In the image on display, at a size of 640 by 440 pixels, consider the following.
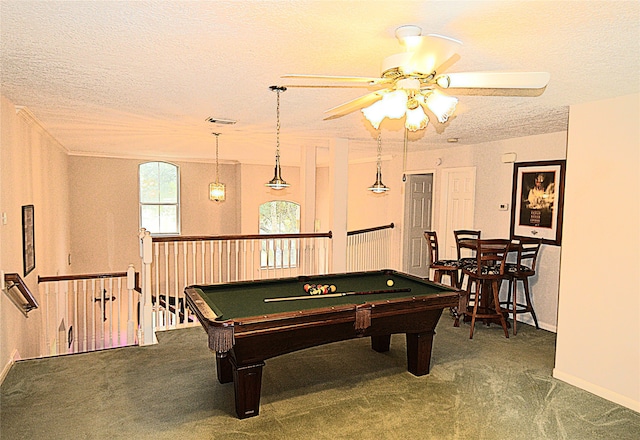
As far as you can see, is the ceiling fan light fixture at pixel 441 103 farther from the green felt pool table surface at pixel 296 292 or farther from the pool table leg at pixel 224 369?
the pool table leg at pixel 224 369

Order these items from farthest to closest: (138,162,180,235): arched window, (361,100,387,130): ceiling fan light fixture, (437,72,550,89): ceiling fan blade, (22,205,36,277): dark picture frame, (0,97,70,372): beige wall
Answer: (138,162,180,235): arched window < (22,205,36,277): dark picture frame < (0,97,70,372): beige wall < (361,100,387,130): ceiling fan light fixture < (437,72,550,89): ceiling fan blade

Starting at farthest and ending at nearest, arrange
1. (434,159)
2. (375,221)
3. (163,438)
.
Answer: (375,221), (434,159), (163,438)

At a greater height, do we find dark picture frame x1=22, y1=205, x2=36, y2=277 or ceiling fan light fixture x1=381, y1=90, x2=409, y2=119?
ceiling fan light fixture x1=381, y1=90, x2=409, y2=119

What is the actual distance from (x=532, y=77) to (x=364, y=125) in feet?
9.98

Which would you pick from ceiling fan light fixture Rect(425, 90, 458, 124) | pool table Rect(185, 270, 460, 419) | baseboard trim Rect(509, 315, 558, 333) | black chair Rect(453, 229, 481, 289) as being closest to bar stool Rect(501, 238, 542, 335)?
baseboard trim Rect(509, 315, 558, 333)

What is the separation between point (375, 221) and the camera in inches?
355

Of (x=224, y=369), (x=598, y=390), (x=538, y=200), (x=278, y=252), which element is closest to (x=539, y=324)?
(x=538, y=200)

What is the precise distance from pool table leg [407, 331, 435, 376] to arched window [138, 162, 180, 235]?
24.0 feet

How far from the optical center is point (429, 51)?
1.88 metres

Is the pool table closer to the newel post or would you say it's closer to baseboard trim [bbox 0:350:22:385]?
the newel post

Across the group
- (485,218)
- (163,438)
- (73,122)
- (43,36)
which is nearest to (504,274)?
(485,218)

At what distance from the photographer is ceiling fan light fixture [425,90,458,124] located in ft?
7.29

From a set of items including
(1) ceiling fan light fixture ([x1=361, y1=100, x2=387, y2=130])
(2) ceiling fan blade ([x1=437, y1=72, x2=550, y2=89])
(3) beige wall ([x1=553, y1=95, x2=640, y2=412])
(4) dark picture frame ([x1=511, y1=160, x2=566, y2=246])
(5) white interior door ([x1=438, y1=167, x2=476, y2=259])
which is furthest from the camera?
(5) white interior door ([x1=438, y1=167, x2=476, y2=259])

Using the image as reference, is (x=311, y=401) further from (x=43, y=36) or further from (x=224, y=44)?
(x=43, y=36)
